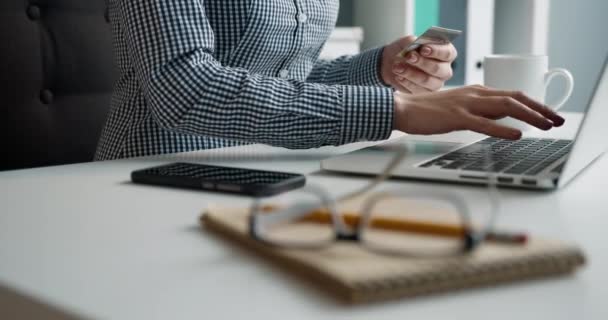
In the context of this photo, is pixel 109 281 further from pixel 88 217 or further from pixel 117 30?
pixel 117 30

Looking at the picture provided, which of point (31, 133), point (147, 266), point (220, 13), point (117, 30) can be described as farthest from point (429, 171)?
point (31, 133)

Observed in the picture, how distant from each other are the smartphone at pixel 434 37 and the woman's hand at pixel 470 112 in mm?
233

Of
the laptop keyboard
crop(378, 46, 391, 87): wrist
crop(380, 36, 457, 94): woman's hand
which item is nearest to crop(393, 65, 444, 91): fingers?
crop(380, 36, 457, 94): woman's hand

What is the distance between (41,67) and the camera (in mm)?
1208

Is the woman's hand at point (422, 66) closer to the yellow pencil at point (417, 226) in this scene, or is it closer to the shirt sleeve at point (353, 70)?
the shirt sleeve at point (353, 70)

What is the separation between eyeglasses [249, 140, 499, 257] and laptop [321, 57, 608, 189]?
5.6 inches

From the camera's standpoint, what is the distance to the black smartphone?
0.65 m

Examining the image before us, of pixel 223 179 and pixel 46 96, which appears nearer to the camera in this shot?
pixel 223 179

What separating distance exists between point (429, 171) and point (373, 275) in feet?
1.16

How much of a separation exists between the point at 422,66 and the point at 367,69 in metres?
0.19

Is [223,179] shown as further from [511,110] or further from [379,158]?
[511,110]

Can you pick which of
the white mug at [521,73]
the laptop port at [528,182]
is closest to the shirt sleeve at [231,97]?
the laptop port at [528,182]

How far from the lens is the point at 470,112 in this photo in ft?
2.60

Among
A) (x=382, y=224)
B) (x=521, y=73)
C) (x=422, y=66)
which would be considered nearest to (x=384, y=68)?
(x=422, y=66)
